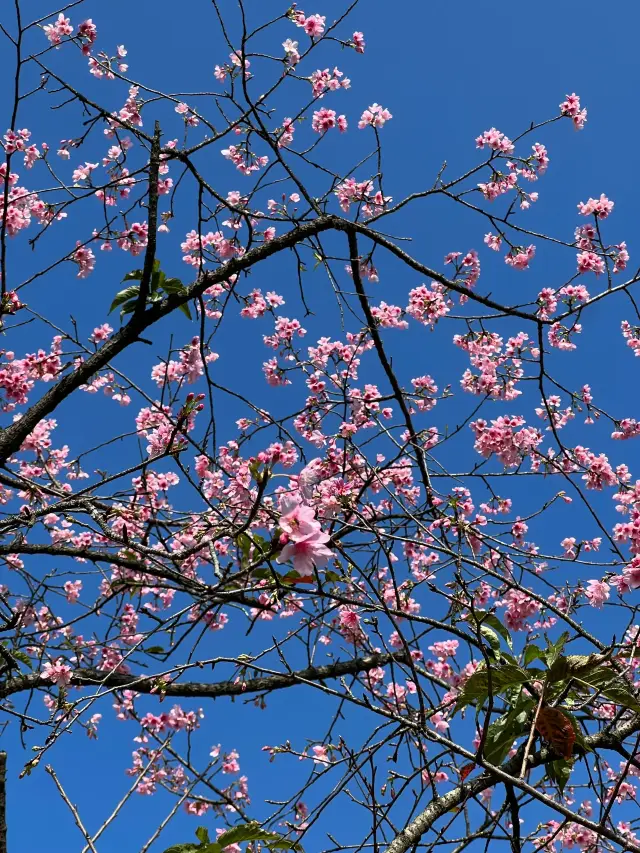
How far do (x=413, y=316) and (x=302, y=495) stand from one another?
149 inches

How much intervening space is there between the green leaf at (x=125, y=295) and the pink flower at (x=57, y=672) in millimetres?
2103

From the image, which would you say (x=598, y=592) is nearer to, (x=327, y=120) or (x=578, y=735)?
(x=578, y=735)

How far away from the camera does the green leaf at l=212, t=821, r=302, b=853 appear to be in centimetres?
198

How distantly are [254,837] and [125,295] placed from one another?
107 inches

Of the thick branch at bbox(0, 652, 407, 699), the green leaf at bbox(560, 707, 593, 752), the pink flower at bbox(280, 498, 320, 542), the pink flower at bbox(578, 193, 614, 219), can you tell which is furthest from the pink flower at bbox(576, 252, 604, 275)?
the pink flower at bbox(280, 498, 320, 542)

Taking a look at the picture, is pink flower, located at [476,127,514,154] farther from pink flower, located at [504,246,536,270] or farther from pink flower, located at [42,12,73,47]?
pink flower, located at [42,12,73,47]

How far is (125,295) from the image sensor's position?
3719 millimetres

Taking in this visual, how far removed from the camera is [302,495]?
1.61 metres

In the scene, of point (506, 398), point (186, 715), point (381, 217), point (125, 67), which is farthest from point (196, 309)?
point (186, 715)

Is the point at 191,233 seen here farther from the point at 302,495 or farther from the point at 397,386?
the point at 302,495

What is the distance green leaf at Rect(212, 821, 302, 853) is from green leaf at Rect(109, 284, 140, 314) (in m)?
2.67

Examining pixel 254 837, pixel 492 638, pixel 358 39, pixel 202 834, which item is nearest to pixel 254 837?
pixel 254 837

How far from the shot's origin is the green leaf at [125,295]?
370 cm

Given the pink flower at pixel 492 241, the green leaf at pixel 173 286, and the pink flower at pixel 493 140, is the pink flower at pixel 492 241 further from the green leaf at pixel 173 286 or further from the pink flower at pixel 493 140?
the green leaf at pixel 173 286
